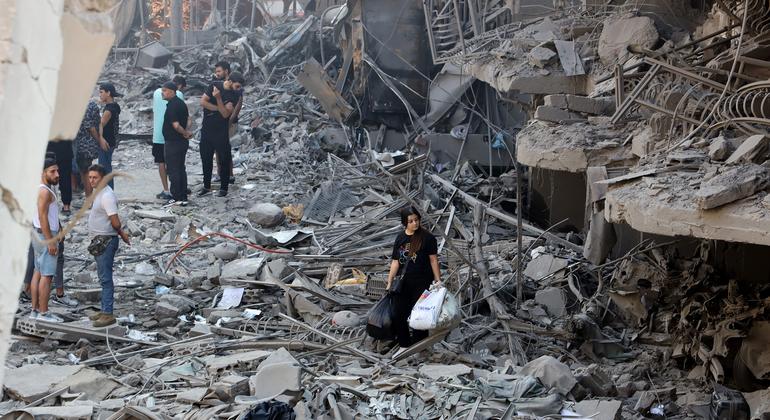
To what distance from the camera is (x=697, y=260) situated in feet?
36.3

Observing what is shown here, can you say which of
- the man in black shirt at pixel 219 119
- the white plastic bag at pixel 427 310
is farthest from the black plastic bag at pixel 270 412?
the man in black shirt at pixel 219 119

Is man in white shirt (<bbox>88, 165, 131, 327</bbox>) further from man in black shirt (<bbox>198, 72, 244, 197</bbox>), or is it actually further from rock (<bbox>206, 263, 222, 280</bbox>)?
man in black shirt (<bbox>198, 72, 244, 197</bbox>)

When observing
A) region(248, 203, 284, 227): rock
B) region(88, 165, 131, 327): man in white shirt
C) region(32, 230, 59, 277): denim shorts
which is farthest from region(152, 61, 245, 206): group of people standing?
region(32, 230, 59, 277): denim shorts

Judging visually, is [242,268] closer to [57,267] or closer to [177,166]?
[57,267]

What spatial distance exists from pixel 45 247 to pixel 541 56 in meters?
6.83

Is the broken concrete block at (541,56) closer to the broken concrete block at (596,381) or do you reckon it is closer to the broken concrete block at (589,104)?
the broken concrete block at (589,104)

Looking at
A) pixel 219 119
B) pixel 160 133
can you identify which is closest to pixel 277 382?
pixel 219 119

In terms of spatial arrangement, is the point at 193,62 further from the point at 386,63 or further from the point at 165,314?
the point at 165,314

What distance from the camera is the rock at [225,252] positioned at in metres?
13.3

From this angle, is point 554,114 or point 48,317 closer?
point 48,317

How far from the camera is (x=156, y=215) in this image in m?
14.9

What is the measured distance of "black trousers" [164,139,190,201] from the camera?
48.6ft

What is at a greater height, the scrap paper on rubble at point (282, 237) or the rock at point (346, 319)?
the rock at point (346, 319)

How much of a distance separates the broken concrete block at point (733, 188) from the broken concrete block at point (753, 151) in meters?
0.23
